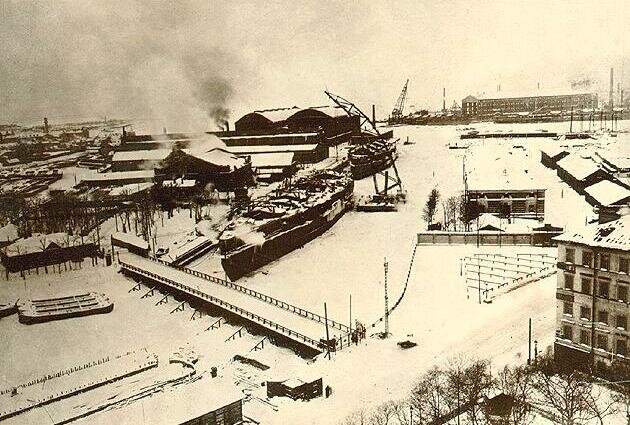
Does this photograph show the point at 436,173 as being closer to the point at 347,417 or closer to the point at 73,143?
the point at 73,143

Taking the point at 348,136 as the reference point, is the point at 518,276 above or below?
below

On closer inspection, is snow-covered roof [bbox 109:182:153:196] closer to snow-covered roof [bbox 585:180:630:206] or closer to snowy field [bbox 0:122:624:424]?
snowy field [bbox 0:122:624:424]

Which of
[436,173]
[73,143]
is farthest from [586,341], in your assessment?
[73,143]

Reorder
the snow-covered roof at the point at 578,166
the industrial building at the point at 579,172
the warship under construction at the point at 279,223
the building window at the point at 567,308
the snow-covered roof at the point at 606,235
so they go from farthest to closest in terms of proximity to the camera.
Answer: the snow-covered roof at the point at 578,166
the industrial building at the point at 579,172
the warship under construction at the point at 279,223
the building window at the point at 567,308
the snow-covered roof at the point at 606,235

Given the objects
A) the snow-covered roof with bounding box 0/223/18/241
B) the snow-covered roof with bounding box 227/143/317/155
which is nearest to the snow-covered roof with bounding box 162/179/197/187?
the snow-covered roof with bounding box 0/223/18/241

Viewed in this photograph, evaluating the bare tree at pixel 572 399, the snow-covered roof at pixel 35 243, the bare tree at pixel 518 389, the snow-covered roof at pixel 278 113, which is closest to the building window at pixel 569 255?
the bare tree at pixel 572 399

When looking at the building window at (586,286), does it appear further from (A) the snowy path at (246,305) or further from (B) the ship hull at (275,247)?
(B) the ship hull at (275,247)
